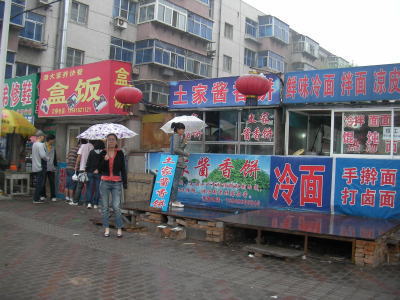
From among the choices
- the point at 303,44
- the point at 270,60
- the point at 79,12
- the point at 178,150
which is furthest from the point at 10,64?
the point at 303,44

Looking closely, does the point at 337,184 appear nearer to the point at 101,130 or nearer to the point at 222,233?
the point at 222,233

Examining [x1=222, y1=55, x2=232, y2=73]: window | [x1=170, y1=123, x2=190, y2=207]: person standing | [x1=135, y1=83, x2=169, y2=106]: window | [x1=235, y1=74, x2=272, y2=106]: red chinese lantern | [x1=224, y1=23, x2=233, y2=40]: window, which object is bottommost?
[x1=170, y1=123, x2=190, y2=207]: person standing

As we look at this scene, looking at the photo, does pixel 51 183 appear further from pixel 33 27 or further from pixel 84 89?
pixel 33 27

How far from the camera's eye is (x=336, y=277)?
221 inches

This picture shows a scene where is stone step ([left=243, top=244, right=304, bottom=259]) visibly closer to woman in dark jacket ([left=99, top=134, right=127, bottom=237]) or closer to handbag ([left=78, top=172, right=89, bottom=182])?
woman in dark jacket ([left=99, top=134, right=127, bottom=237])

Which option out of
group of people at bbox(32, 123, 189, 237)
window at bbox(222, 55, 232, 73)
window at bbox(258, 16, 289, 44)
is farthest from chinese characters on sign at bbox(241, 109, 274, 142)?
window at bbox(258, 16, 289, 44)

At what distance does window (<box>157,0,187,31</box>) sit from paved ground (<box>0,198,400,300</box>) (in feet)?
78.6

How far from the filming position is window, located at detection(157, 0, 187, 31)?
29.1 m

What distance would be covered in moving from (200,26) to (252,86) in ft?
81.6

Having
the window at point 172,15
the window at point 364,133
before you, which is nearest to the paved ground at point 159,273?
the window at point 364,133

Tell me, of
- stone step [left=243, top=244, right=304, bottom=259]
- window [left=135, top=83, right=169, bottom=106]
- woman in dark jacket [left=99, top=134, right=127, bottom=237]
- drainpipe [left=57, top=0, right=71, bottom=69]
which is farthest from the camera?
window [left=135, top=83, right=169, bottom=106]

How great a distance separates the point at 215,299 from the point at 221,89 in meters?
7.12

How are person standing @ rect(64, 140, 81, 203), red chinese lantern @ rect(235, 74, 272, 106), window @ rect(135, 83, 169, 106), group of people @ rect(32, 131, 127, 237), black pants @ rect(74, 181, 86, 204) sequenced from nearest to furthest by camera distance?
1. red chinese lantern @ rect(235, 74, 272, 106)
2. group of people @ rect(32, 131, 127, 237)
3. black pants @ rect(74, 181, 86, 204)
4. person standing @ rect(64, 140, 81, 203)
5. window @ rect(135, 83, 169, 106)

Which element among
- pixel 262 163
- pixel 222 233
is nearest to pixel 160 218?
pixel 222 233
